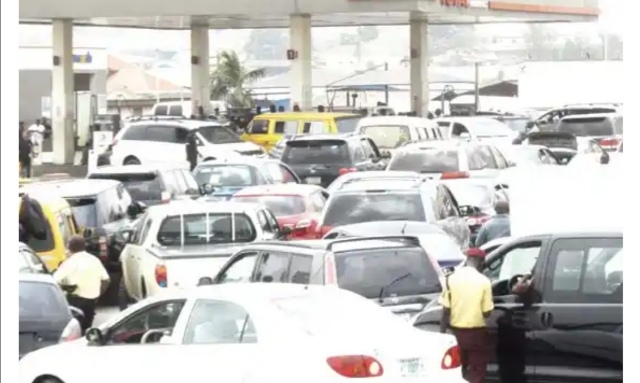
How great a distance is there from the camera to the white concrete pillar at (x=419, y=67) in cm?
5209

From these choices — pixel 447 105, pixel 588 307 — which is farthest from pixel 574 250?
pixel 447 105

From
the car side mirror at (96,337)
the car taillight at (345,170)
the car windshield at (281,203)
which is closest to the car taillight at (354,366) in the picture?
the car side mirror at (96,337)

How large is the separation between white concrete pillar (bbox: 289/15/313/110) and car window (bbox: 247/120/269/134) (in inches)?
182

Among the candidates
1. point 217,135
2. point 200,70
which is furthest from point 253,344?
point 200,70

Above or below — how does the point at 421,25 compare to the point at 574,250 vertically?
above

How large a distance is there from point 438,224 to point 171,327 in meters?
8.49

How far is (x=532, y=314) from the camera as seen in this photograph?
1260cm

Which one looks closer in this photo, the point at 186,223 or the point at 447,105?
the point at 186,223

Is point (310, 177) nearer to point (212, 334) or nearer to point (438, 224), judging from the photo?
point (438, 224)

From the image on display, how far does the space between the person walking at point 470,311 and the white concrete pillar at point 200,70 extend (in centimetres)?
3812

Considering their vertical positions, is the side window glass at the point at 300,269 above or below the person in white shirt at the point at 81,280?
above

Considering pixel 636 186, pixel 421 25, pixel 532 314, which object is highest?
pixel 421 25

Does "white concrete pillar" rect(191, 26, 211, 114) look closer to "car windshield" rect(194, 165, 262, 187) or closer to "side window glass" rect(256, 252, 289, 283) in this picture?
"car windshield" rect(194, 165, 262, 187)

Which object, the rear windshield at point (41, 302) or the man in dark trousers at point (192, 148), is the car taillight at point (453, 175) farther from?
the rear windshield at point (41, 302)
